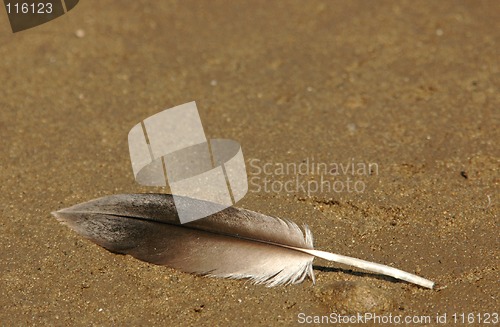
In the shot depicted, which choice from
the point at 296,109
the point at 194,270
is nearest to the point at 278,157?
the point at 296,109

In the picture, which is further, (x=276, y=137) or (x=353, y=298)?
(x=276, y=137)

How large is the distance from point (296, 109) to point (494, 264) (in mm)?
1072

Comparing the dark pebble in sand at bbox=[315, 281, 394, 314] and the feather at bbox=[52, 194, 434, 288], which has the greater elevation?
the feather at bbox=[52, 194, 434, 288]

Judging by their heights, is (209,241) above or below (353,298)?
above

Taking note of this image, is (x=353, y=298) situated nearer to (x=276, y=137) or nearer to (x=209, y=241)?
(x=209, y=241)

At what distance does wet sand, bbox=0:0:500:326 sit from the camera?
82.2 inches

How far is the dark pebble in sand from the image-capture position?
6.69 ft

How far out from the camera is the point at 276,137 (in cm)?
273

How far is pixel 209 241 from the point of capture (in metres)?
2.14

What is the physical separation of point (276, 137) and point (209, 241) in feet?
2.38

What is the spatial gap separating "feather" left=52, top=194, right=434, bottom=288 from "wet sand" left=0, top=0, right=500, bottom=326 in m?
0.04

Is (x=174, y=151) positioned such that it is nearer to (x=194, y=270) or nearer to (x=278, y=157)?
(x=278, y=157)

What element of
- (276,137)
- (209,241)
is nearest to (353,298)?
(209,241)

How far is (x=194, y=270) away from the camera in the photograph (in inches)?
83.9
